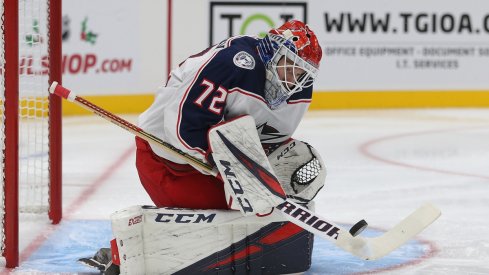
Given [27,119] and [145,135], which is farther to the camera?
[27,119]

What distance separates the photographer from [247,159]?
236cm

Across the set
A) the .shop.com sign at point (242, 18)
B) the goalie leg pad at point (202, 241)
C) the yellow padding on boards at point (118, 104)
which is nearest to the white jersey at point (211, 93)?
the goalie leg pad at point (202, 241)

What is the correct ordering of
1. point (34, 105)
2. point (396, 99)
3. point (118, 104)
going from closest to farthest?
1. point (34, 105)
2. point (118, 104)
3. point (396, 99)

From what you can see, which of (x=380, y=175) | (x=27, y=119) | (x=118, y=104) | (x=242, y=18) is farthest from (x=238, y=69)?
(x=242, y=18)

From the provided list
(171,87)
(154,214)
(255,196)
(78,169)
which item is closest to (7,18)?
(171,87)

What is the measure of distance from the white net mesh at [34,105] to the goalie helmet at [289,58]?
3.55ft

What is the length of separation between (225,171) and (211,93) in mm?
191

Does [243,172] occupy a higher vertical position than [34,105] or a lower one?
higher

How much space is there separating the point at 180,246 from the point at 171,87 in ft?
1.35

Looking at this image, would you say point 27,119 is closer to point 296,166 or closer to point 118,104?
point 296,166

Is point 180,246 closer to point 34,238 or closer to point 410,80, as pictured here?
point 34,238

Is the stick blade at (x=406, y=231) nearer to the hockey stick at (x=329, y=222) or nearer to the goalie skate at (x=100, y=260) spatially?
the hockey stick at (x=329, y=222)

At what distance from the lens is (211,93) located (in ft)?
7.64

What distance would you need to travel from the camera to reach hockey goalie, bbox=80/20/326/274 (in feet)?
7.71
